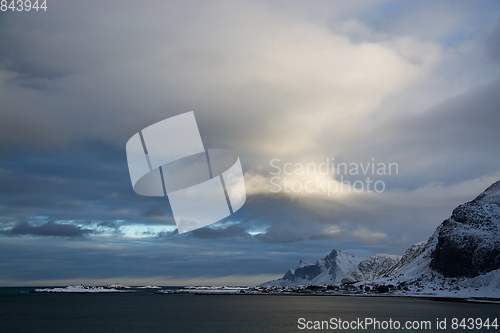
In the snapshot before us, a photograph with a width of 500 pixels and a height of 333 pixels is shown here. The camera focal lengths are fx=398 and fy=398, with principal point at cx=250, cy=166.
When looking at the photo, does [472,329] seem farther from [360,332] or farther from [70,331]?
[70,331]

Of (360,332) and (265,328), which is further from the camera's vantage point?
(265,328)

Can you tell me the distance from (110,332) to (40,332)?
1821 centimetres

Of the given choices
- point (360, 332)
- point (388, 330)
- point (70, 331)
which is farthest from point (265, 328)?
point (70, 331)

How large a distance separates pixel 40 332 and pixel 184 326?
36066 mm

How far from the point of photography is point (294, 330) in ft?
337

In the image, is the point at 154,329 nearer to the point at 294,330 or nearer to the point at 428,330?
the point at 294,330

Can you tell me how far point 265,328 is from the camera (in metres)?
107

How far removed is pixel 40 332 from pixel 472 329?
110296 mm

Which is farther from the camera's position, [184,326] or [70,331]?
[184,326]

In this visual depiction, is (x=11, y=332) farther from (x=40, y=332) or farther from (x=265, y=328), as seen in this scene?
(x=265, y=328)

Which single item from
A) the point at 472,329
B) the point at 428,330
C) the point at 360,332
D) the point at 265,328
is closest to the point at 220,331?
the point at 265,328

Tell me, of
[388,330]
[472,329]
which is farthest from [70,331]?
[472,329]

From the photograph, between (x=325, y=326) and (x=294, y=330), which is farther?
(x=325, y=326)

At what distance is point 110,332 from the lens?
97812mm
